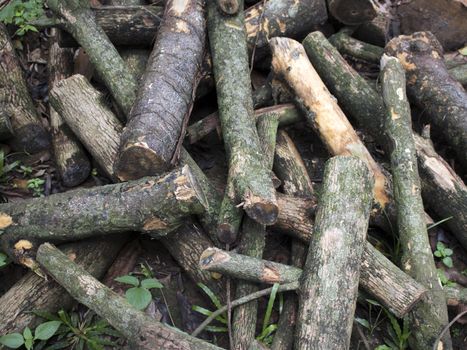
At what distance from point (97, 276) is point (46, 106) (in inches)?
74.9

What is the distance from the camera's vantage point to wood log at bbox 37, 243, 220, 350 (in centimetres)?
262

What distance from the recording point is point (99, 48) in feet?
12.3


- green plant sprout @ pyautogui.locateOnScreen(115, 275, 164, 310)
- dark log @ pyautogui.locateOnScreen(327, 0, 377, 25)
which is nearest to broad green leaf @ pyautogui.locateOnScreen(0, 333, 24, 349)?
green plant sprout @ pyautogui.locateOnScreen(115, 275, 164, 310)

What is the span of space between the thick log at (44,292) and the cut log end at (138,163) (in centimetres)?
53

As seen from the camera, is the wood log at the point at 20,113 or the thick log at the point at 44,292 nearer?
the thick log at the point at 44,292

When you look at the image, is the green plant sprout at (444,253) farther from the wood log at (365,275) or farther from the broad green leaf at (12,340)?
the broad green leaf at (12,340)

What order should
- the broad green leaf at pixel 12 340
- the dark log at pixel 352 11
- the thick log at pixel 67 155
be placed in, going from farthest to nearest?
the dark log at pixel 352 11 < the thick log at pixel 67 155 < the broad green leaf at pixel 12 340

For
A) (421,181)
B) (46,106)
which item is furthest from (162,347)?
(46,106)

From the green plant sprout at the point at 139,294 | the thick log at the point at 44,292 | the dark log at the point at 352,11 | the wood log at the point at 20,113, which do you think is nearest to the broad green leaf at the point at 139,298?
the green plant sprout at the point at 139,294

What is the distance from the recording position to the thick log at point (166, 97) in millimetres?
3066

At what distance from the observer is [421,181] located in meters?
3.64

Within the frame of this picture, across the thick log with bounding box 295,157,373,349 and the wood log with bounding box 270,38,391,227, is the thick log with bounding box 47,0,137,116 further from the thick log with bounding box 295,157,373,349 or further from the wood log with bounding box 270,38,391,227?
the thick log with bounding box 295,157,373,349

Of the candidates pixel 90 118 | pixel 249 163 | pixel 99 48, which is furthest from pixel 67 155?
pixel 249 163

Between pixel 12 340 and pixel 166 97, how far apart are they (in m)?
1.82
